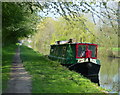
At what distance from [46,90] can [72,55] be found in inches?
392

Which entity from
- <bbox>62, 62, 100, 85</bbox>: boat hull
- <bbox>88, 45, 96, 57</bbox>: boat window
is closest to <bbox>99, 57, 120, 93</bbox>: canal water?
<bbox>62, 62, 100, 85</bbox>: boat hull

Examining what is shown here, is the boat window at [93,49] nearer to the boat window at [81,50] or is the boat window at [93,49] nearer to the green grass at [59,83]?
the boat window at [81,50]

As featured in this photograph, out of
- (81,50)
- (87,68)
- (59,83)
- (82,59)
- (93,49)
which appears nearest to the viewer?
(59,83)

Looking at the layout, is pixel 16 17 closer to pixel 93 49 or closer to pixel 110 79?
pixel 93 49

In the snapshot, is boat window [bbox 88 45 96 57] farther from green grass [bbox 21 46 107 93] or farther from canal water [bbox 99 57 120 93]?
green grass [bbox 21 46 107 93]

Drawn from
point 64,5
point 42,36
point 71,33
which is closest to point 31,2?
point 64,5

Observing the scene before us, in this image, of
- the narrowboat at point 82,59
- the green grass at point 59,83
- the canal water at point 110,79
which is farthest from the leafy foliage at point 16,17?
the canal water at point 110,79

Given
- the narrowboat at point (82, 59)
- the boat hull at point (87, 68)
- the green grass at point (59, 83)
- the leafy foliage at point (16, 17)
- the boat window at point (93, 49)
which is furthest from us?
the boat window at point (93, 49)

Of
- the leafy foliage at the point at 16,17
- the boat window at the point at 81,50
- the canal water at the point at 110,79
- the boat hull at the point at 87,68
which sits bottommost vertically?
the canal water at the point at 110,79

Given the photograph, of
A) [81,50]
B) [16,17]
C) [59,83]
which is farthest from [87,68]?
[59,83]

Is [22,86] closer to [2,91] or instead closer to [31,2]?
[2,91]

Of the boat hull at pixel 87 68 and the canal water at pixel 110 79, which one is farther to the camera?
the boat hull at pixel 87 68

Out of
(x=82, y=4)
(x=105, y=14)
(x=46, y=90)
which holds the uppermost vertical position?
(x=82, y=4)

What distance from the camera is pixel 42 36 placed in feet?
211
